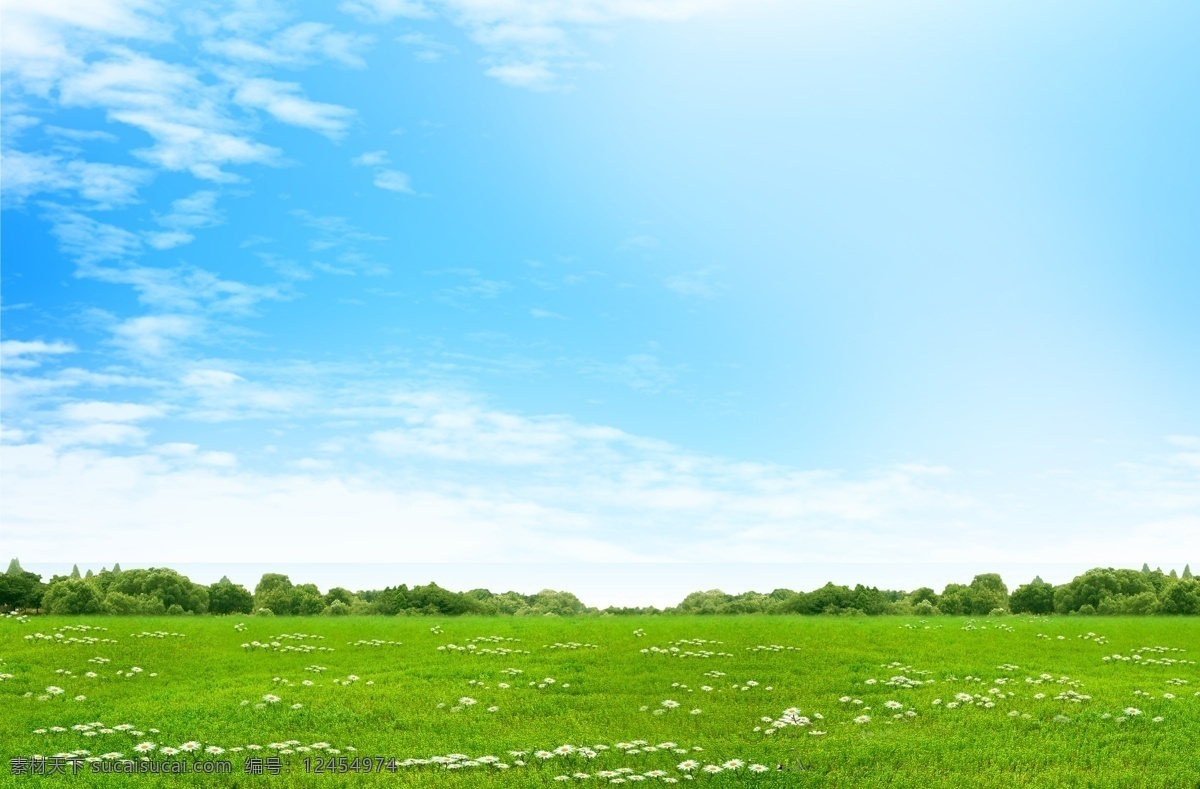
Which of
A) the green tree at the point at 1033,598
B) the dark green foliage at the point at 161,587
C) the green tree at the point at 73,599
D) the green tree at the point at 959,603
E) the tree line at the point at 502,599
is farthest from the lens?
the green tree at the point at 1033,598

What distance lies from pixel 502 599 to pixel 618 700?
30239mm

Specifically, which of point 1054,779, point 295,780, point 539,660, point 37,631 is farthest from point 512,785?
point 37,631

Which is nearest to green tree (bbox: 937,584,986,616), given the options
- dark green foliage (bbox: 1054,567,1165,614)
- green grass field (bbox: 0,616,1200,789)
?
dark green foliage (bbox: 1054,567,1165,614)

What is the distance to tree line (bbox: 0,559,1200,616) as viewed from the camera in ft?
139

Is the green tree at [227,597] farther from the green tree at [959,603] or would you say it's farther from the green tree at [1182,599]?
the green tree at [1182,599]

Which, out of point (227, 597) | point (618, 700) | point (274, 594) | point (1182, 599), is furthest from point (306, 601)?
point (1182, 599)

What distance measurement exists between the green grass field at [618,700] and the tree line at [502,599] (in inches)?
311

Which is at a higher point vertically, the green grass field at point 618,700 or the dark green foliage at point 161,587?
the dark green foliage at point 161,587

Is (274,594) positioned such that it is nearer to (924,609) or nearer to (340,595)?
(340,595)

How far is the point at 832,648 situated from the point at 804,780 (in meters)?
14.0

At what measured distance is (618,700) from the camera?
2328 cm

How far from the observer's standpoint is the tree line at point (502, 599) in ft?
Result: 139

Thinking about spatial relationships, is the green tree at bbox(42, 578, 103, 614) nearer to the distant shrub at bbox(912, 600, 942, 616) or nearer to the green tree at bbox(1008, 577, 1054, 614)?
the distant shrub at bbox(912, 600, 942, 616)

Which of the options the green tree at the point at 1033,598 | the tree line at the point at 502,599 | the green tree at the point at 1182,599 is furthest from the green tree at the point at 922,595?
the green tree at the point at 1182,599
